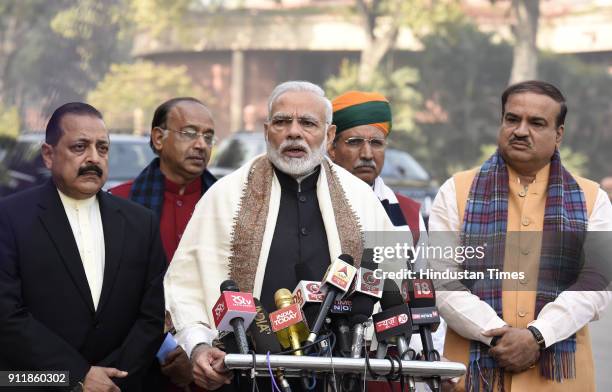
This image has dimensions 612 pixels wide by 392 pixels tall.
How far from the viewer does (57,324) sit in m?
4.69

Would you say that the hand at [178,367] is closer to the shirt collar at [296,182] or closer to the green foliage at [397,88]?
the shirt collar at [296,182]

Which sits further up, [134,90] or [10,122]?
[134,90]

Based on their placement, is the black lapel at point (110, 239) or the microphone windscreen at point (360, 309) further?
the black lapel at point (110, 239)

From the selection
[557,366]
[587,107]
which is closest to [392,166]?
[557,366]

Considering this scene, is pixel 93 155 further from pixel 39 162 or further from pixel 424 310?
pixel 39 162

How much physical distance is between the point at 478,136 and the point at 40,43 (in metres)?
17.2

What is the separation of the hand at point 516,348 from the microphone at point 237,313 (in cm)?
125

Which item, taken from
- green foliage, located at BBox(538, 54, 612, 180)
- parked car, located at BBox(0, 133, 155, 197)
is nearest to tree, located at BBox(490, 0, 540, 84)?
green foliage, located at BBox(538, 54, 612, 180)

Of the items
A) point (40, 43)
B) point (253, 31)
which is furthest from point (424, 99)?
point (40, 43)

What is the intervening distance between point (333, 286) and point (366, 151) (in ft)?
7.51

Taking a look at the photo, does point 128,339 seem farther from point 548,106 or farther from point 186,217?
point 548,106

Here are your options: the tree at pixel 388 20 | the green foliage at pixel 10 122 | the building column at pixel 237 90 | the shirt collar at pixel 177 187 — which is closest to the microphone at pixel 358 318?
the shirt collar at pixel 177 187

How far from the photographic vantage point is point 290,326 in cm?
412

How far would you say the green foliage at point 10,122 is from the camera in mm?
29109
